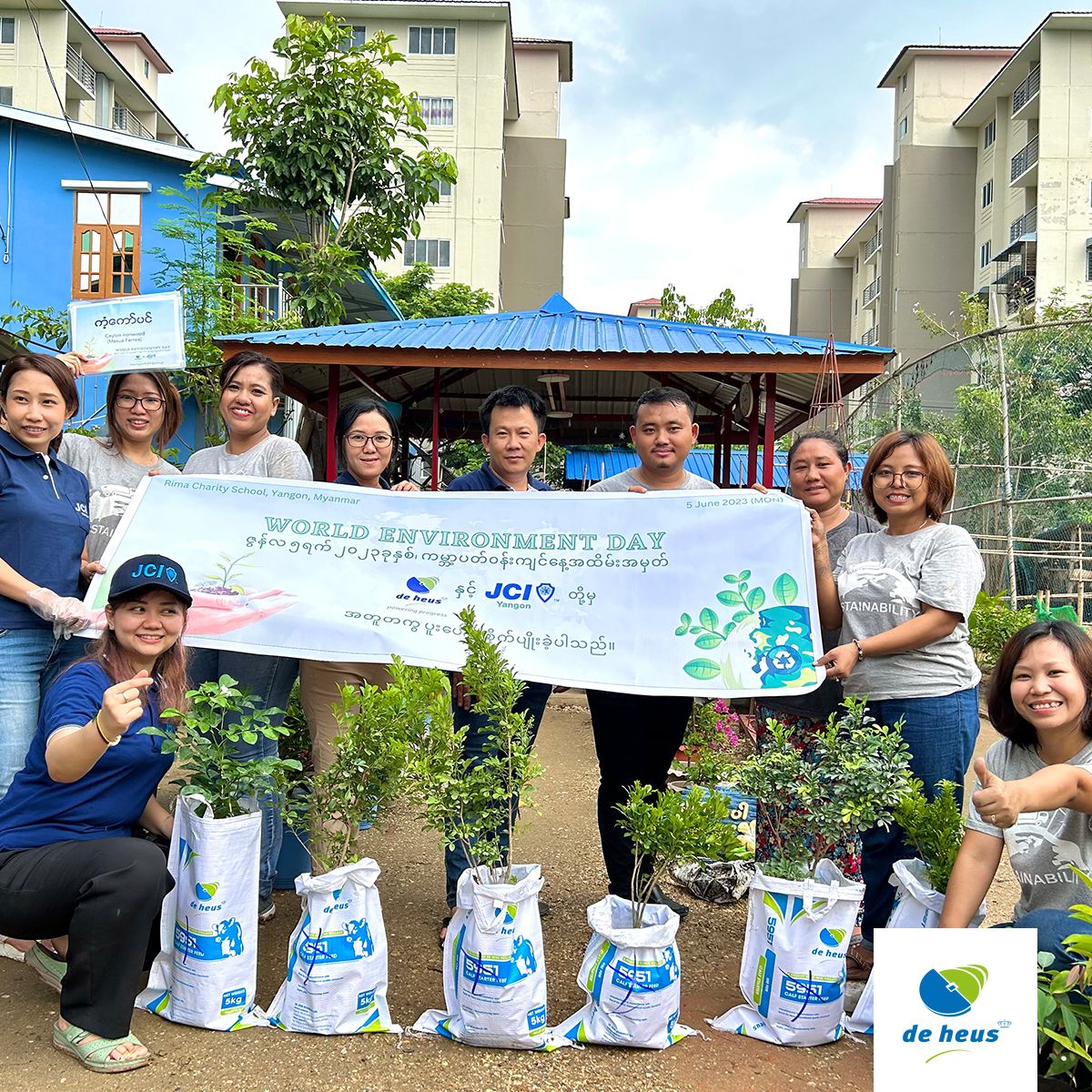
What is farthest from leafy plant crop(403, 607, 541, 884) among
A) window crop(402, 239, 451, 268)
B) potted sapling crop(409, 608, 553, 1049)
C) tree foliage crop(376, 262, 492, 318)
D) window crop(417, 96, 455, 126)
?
window crop(417, 96, 455, 126)

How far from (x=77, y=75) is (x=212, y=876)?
3714 centimetres

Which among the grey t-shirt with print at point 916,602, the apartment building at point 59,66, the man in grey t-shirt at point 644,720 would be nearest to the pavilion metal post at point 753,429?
the man in grey t-shirt at point 644,720

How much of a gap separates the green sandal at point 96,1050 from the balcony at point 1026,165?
3643 centimetres

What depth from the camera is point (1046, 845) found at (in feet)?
8.18

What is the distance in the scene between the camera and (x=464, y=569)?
337cm

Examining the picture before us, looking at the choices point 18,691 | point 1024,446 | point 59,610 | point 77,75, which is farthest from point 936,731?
point 77,75

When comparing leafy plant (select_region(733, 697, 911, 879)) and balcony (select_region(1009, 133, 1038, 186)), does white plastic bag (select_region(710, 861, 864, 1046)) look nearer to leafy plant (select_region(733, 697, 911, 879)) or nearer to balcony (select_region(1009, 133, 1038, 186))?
leafy plant (select_region(733, 697, 911, 879))

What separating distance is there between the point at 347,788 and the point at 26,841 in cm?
85

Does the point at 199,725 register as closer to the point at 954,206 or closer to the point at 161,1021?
the point at 161,1021

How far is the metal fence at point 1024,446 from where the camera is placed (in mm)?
10570

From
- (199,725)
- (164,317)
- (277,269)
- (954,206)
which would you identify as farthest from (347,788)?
(954,206)

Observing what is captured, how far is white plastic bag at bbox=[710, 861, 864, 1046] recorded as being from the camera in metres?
2.68

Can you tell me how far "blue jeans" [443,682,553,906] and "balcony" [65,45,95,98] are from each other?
116ft

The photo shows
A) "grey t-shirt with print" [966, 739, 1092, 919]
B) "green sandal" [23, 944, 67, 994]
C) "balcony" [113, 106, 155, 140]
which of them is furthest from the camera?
"balcony" [113, 106, 155, 140]
